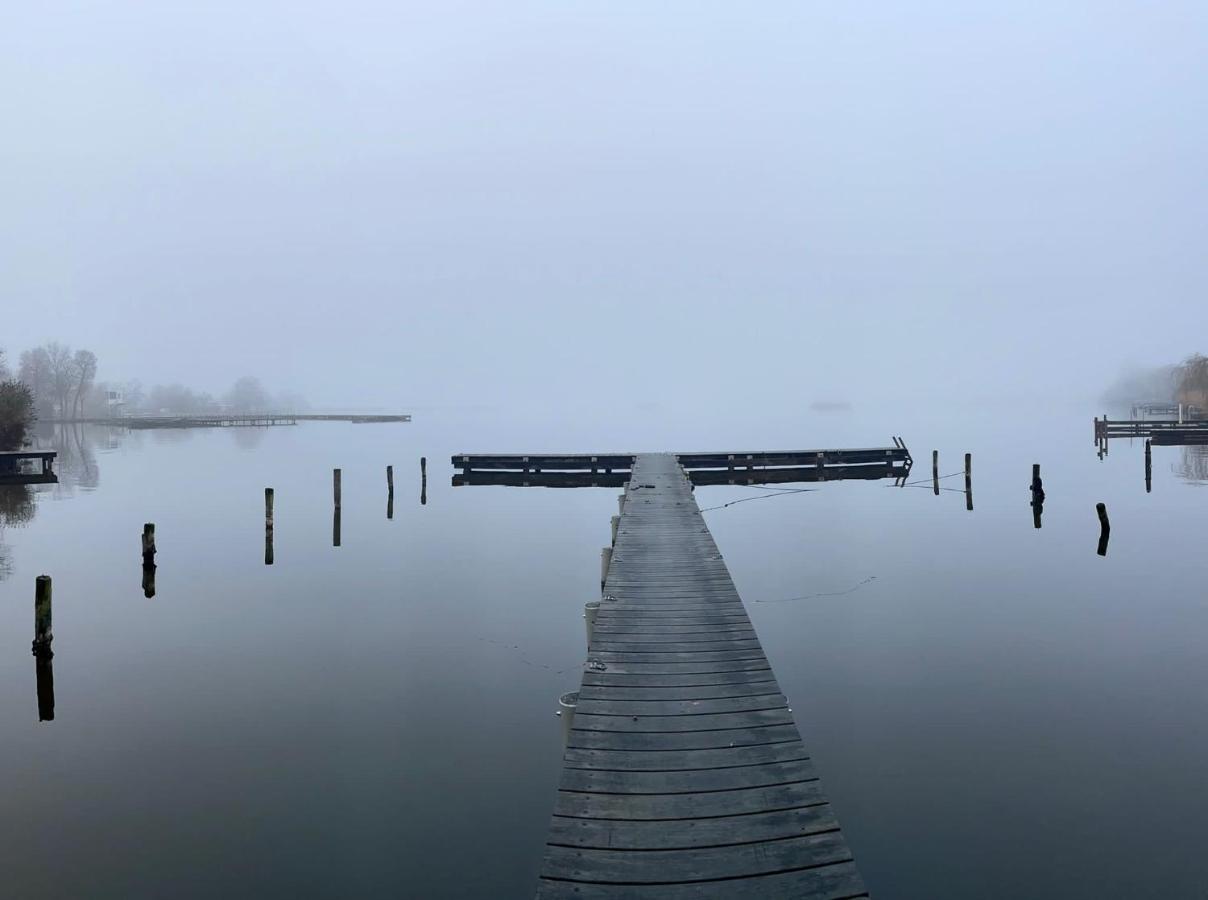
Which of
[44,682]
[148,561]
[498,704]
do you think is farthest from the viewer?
[148,561]

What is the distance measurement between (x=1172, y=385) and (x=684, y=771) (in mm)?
138101

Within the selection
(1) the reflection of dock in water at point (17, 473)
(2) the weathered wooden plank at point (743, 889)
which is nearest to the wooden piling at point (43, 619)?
(2) the weathered wooden plank at point (743, 889)

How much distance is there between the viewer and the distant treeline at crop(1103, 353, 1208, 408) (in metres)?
66.6

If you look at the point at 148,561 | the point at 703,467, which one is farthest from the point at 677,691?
the point at 703,467

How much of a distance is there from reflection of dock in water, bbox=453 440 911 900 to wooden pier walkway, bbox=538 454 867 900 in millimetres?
10

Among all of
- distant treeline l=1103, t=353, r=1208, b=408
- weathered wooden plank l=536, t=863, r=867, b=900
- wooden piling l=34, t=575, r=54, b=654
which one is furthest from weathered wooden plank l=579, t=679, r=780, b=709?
distant treeline l=1103, t=353, r=1208, b=408

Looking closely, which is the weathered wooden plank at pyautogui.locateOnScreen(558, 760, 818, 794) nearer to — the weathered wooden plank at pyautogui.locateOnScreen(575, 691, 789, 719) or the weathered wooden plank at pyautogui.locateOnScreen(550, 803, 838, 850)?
the weathered wooden plank at pyautogui.locateOnScreen(550, 803, 838, 850)

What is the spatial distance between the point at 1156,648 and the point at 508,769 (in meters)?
10.8

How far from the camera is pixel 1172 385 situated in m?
117

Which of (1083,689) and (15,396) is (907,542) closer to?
(1083,689)

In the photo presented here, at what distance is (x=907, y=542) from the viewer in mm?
23703

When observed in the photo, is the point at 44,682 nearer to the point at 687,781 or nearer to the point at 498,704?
the point at 498,704

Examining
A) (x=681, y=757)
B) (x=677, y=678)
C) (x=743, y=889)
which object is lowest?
(x=743, y=889)

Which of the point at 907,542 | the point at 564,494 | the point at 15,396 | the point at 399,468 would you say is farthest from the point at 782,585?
the point at 15,396
